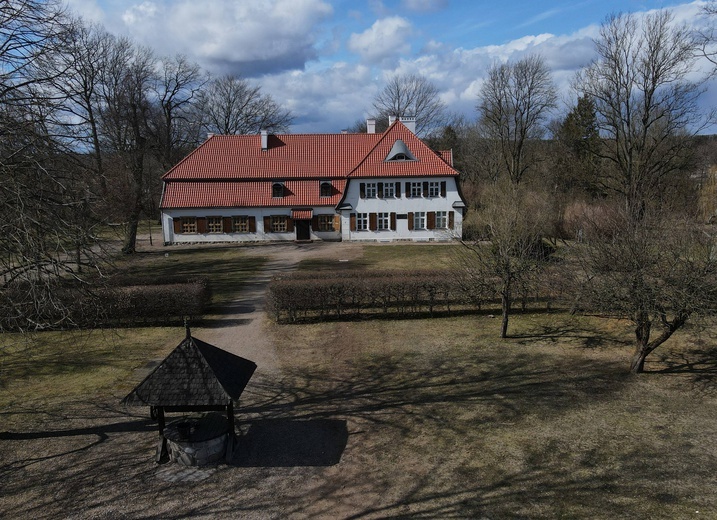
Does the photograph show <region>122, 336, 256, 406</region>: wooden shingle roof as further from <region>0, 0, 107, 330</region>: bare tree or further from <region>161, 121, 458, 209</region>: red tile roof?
<region>161, 121, 458, 209</region>: red tile roof

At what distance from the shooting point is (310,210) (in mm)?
36438

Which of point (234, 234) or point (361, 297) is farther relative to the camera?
point (234, 234)

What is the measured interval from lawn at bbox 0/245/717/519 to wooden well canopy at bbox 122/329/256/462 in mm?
1137

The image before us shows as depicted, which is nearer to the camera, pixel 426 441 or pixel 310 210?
pixel 426 441

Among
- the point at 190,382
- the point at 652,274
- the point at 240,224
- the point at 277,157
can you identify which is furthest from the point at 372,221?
the point at 190,382

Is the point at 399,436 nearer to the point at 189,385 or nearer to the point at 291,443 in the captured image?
the point at 291,443

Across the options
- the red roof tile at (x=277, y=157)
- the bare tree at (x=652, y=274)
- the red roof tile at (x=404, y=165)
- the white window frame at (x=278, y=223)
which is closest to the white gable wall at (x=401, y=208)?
the red roof tile at (x=404, y=165)

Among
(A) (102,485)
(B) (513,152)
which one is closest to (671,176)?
(B) (513,152)

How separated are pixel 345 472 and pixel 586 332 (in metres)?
10.5

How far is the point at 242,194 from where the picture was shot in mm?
36812

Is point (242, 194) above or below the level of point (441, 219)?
above

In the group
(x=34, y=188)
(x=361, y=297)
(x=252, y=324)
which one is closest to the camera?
(x=34, y=188)

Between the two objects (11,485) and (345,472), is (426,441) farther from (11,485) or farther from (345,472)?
(11,485)

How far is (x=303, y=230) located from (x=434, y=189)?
33.0 feet
